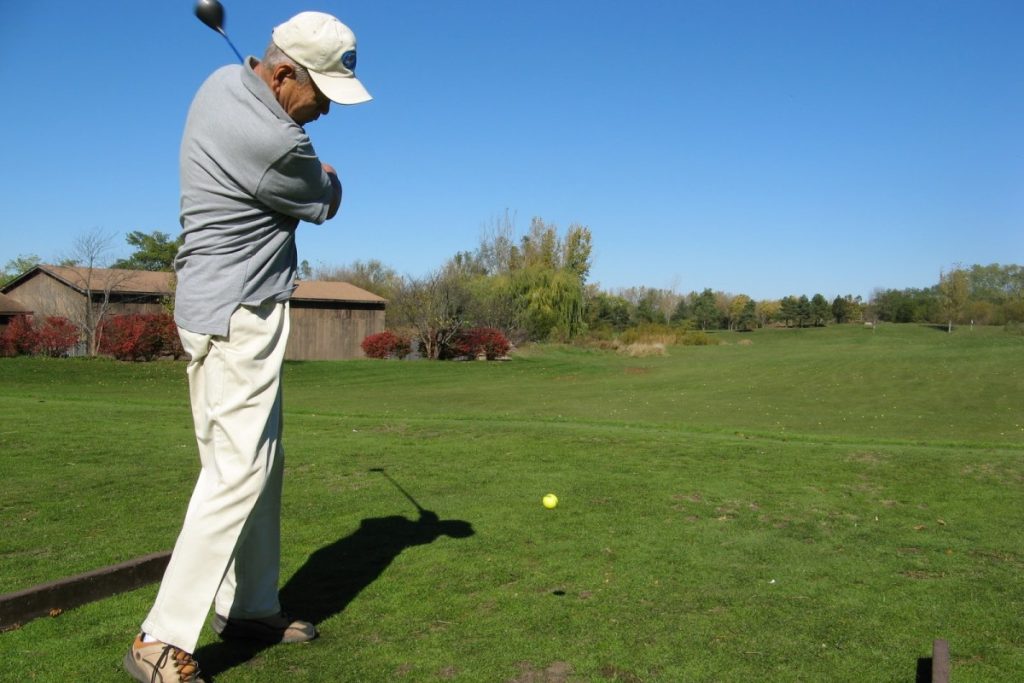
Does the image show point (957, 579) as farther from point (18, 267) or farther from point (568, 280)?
point (18, 267)

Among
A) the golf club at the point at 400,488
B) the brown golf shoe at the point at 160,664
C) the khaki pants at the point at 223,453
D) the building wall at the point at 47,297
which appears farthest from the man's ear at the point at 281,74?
the building wall at the point at 47,297

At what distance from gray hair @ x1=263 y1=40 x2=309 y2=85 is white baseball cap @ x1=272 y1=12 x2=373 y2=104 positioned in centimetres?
2

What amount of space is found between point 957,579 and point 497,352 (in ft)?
149

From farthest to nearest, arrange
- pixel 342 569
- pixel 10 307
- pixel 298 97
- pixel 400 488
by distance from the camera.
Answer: pixel 10 307 < pixel 400 488 < pixel 342 569 < pixel 298 97

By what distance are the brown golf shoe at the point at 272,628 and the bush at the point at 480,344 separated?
46.0 metres

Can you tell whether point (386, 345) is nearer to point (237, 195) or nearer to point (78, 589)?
point (78, 589)

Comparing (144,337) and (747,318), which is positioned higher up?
(747,318)

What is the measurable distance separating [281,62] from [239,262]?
2.76ft

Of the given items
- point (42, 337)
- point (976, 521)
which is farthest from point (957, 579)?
point (42, 337)

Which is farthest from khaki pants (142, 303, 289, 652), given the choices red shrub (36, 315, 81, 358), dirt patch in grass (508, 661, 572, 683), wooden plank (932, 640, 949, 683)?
red shrub (36, 315, 81, 358)

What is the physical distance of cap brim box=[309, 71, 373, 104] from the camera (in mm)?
3408

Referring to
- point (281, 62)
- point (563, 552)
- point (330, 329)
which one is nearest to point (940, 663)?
point (563, 552)

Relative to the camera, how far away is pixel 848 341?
259 ft

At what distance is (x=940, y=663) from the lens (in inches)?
127
